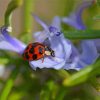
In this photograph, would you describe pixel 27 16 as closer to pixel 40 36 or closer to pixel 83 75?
pixel 40 36

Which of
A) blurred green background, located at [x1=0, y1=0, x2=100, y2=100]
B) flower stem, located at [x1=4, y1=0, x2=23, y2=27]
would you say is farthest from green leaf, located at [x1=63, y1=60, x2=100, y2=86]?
flower stem, located at [x1=4, y1=0, x2=23, y2=27]

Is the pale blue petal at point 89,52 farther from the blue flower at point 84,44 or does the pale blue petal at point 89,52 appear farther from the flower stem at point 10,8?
the flower stem at point 10,8

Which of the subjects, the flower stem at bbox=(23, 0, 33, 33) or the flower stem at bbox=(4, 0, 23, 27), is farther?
the flower stem at bbox=(23, 0, 33, 33)

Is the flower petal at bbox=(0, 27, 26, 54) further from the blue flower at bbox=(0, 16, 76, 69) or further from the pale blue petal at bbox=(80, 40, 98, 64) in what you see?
the pale blue petal at bbox=(80, 40, 98, 64)

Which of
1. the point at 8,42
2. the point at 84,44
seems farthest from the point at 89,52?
the point at 8,42

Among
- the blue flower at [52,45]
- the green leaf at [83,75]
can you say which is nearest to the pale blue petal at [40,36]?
the blue flower at [52,45]

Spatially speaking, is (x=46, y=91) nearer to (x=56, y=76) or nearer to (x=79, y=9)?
(x=56, y=76)

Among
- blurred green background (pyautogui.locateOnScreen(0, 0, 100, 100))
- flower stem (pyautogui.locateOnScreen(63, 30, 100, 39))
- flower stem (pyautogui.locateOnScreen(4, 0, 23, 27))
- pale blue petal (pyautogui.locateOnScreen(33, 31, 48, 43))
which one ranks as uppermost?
flower stem (pyautogui.locateOnScreen(4, 0, 23, 27))
